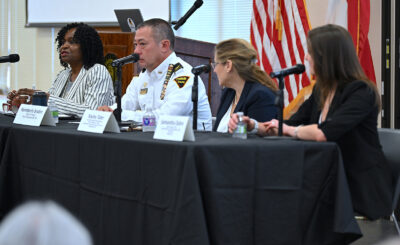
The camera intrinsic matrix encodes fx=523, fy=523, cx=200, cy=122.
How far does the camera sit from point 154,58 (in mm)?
3383

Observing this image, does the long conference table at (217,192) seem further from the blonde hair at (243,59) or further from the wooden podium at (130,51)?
the wooden podium at (130,51)

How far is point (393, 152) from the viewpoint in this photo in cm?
240

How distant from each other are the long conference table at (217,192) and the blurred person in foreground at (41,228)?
1.23 meters

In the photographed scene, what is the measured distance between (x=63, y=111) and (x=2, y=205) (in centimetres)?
95

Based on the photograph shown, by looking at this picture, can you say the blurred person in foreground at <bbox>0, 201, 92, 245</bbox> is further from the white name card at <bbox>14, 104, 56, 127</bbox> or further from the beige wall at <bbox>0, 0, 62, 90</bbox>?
the beige wall at <bbox>0, 0, 62, 90</bbox>

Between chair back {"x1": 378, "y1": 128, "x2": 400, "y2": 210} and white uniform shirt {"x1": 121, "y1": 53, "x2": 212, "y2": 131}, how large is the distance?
1081 millimetres

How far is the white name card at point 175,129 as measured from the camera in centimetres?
184

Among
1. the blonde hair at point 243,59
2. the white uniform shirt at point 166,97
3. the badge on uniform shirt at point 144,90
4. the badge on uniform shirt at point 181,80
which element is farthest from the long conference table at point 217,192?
the badge on uniform shirt at point 144,90

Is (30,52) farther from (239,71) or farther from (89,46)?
(239,71)

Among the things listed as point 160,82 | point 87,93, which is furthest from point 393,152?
point 87,93

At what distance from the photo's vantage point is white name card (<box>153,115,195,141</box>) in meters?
1.84

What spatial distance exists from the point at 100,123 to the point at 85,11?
411 centimetres

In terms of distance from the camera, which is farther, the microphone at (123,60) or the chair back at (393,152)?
the microphone at (123,60)

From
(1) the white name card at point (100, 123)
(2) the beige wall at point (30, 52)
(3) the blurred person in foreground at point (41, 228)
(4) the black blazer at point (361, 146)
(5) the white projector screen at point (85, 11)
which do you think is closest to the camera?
(3) the blurred person in foreground at point (41, 228)
